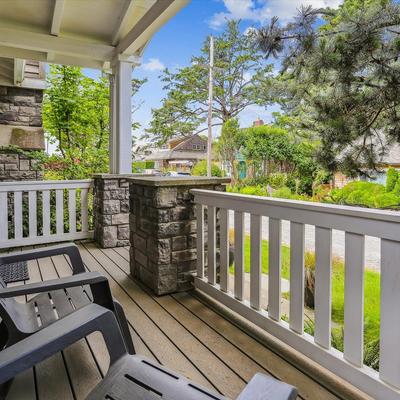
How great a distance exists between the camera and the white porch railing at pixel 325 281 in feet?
4.65

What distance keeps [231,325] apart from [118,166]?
9.95 ft

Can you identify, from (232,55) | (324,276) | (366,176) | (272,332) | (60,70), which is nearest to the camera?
(324,276)

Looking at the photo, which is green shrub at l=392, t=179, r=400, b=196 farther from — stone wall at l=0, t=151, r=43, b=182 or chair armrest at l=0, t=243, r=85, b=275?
stone wall at l=0, t=151, r=43, b=182

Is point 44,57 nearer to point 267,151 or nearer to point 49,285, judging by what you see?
point 49,285

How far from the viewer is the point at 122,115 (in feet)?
15.1

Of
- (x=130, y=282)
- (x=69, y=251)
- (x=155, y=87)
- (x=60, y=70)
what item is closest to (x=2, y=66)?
(x=60, y=70)

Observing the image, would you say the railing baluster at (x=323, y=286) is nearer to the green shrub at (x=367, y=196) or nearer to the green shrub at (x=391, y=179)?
the green shrub at (x=367, y=196)

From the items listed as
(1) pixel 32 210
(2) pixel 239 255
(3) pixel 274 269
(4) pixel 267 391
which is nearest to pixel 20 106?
(1) pixel 32 210

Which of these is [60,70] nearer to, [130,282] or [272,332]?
[130,282]

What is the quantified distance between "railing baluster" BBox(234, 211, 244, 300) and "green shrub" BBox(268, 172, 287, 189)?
391 inches

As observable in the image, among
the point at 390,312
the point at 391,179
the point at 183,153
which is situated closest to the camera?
the point at 390,312

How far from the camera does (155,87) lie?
20.2 m

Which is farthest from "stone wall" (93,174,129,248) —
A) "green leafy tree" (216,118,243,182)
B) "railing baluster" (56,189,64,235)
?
"green leafy tree" (216,118,243,182)

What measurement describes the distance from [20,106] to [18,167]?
115 cm
